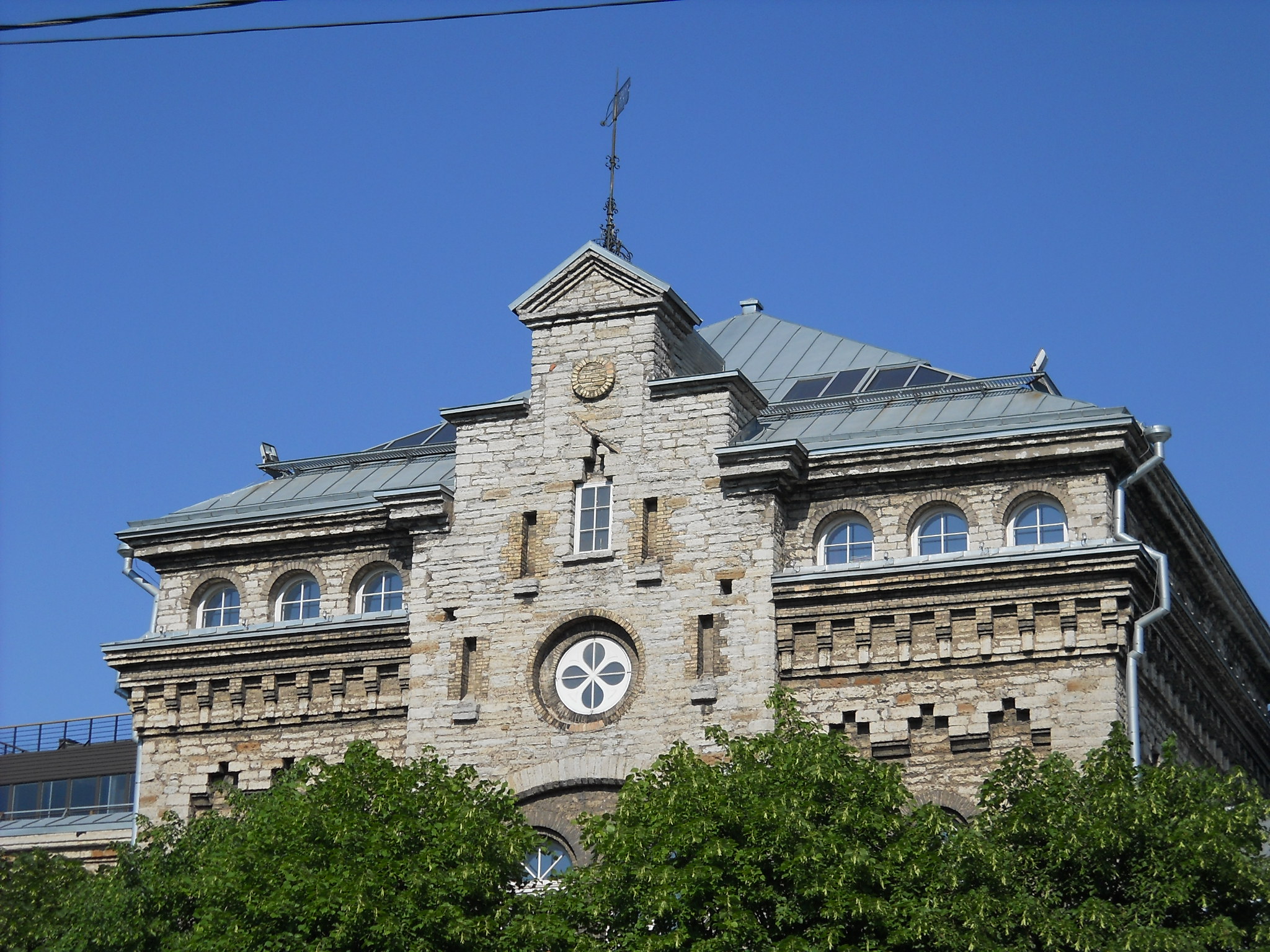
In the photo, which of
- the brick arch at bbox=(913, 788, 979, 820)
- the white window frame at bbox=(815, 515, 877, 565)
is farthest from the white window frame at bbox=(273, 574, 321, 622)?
the brick arch at bbox=(913, 788, 979, 820)

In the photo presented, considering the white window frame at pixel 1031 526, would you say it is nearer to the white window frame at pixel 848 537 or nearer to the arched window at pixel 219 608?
the white window frame at pixel 848 537

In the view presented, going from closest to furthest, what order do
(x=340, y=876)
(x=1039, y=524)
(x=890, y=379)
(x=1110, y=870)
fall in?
(x=1110, y=870)
(x=340, y=876)
(x=1039, y=524)
(x=890, y=379)

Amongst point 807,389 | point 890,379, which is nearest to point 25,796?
point 807,389

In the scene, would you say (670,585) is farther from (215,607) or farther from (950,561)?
(215,607)

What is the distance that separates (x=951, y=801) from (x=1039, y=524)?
500 centimetres

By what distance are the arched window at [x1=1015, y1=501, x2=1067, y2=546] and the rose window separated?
7.13 metres

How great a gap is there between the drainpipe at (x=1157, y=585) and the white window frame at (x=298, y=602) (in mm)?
14957

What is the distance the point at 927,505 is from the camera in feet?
122

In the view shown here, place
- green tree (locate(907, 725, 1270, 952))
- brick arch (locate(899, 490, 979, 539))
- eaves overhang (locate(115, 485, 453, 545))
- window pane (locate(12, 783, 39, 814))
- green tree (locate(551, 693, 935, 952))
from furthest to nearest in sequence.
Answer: window pane (locate(12, 783, 39, 814)), eaves overhang (locate(115, 485, 453, 545)), brick arch (locate(899, 490, 979, 539)), green tree (locate(551, 693, 935, 952)), green tree (locate(907, 725, 1270, 952))

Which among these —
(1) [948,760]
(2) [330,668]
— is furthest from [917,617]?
(2) [330,668]

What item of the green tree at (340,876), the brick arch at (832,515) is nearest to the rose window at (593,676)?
the green tree at (340,876)

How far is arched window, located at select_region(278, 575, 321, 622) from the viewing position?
41.0 m

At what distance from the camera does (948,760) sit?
116 ft

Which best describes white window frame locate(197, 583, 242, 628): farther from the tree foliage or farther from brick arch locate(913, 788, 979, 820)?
brick arch locate(913, 788, 979, 820)
